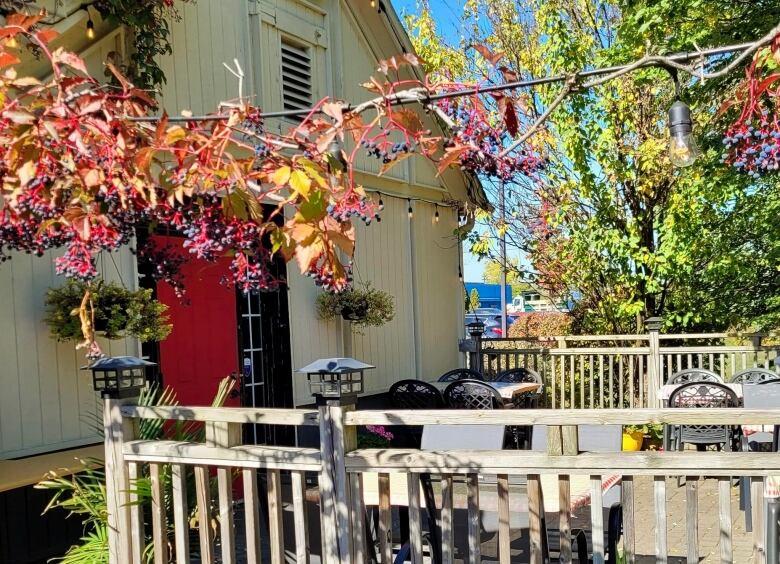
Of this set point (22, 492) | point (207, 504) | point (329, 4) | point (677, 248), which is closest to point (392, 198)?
point (329, 4)

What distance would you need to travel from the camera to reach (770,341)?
927 centimetres

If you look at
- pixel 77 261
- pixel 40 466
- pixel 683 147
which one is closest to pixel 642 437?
pixel 683 147

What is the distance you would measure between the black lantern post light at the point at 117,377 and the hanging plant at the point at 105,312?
140 cm

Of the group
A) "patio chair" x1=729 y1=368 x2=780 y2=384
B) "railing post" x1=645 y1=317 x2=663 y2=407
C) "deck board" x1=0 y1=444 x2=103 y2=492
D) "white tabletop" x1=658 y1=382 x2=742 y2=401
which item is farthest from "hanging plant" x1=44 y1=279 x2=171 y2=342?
"railing post" x1=645 y1=317 x2=663 y2=407

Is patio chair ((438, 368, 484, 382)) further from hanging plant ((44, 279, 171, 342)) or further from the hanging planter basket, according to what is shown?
hanging plant ((44, 279, 171, 342))

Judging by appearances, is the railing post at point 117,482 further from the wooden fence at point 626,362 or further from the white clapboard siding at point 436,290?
the wooden fence at point 626,362

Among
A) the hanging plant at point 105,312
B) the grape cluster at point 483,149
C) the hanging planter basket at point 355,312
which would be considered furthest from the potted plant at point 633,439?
the grape cluster at point 483,149

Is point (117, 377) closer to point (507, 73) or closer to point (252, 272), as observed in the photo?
point (252, 272)

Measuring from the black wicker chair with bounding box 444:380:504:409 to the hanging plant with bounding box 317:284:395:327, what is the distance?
1431 millimetres

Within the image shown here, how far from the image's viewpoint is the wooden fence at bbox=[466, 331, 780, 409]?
862 cm

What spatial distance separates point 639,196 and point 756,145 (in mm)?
7299

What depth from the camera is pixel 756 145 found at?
288 cm

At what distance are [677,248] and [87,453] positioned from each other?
682cm

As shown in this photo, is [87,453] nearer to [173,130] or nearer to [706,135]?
[173,130]
